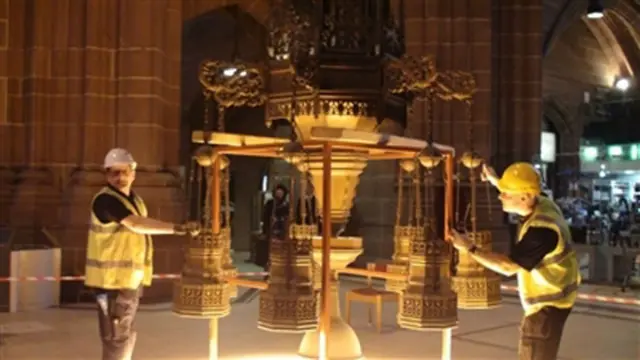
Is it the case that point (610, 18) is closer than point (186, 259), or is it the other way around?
point (186, 259)

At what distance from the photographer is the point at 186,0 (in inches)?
458

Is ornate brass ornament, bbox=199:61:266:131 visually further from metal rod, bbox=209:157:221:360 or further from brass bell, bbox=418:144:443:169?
brass bell, bbox=418:144:443:169

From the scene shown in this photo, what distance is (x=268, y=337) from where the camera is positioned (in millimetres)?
7398

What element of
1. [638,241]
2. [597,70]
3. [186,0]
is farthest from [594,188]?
[186,0]

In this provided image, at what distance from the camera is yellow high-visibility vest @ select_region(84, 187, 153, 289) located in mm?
4672

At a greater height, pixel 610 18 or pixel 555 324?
pixel 610 18

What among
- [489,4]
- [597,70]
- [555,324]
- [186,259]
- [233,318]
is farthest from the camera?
[597,70]

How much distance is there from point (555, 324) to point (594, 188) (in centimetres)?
2052

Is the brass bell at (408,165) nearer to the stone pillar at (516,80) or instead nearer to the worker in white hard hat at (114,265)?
the worker in white hard hat at (114,265)

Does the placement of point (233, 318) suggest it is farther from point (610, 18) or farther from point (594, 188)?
point (594, 188)

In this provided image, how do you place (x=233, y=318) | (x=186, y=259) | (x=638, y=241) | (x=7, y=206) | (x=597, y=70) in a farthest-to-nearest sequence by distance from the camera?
(x=597, y=70) < (x=638, y=241) < (x=7, y=206) < (x=233, y=318) < (x=186, y=259)

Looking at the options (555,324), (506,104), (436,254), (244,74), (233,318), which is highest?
(506,104)

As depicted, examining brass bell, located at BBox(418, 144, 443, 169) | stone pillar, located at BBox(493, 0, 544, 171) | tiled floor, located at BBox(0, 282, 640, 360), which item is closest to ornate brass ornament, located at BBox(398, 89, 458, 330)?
brass bell, located at BBox(418, 144, 443, 169)

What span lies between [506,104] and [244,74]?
8387 millimetres
